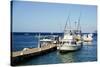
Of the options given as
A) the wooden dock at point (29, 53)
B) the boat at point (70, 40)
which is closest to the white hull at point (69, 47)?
the boat at point (70, 40)

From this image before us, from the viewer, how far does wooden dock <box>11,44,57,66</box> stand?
230cm

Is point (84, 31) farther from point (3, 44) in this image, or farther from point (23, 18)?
point (3, 44)

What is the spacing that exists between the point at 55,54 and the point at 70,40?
0.96 ft

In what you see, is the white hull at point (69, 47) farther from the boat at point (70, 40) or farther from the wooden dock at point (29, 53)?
A: the wooden dock at point (29, 53)

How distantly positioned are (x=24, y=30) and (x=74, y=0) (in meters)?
0.81

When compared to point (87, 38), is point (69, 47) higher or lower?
lower

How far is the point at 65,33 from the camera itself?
2494 mm

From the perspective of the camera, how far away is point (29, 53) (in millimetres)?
2359

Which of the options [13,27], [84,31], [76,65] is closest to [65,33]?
[84,31]

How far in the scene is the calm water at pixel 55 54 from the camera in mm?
2299

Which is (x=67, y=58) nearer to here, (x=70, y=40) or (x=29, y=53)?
(x=70, y=40)

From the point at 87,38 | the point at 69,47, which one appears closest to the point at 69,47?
the point at 69,47

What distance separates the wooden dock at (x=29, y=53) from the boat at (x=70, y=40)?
0.12 meters

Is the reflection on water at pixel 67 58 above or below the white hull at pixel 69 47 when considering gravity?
below
